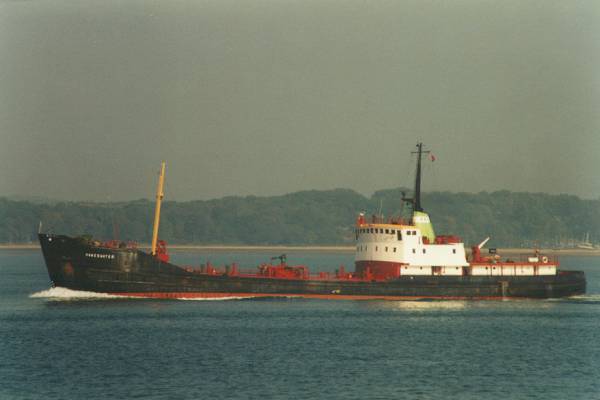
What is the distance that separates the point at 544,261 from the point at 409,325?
2064 cm

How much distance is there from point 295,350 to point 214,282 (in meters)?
20.5

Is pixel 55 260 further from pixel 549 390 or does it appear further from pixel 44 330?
pixel 549 390

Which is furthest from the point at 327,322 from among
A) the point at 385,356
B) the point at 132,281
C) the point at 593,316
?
the point at 593,316

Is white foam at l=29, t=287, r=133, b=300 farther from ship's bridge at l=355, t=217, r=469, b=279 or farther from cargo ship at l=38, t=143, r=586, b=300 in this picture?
ship's bridge at l=355, t=217, r=469, b=279

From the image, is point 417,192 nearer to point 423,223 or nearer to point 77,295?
point 423,223

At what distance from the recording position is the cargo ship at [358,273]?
2527 inches

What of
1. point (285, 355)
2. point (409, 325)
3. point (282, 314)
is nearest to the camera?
point (285, 355)

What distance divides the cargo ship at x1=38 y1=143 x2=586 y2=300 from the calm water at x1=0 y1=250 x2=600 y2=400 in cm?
105

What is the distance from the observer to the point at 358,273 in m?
69.6

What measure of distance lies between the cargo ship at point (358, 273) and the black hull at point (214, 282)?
0.22ft

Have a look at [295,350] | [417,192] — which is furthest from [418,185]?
[295,350]

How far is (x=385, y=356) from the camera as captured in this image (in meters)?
45.8

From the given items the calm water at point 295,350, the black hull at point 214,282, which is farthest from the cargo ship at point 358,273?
the calm water at point 295,350

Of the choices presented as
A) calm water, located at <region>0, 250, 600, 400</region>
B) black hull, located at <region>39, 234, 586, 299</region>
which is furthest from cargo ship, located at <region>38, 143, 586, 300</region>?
calm water, located at <region>0, 250, 600, 400</region>
